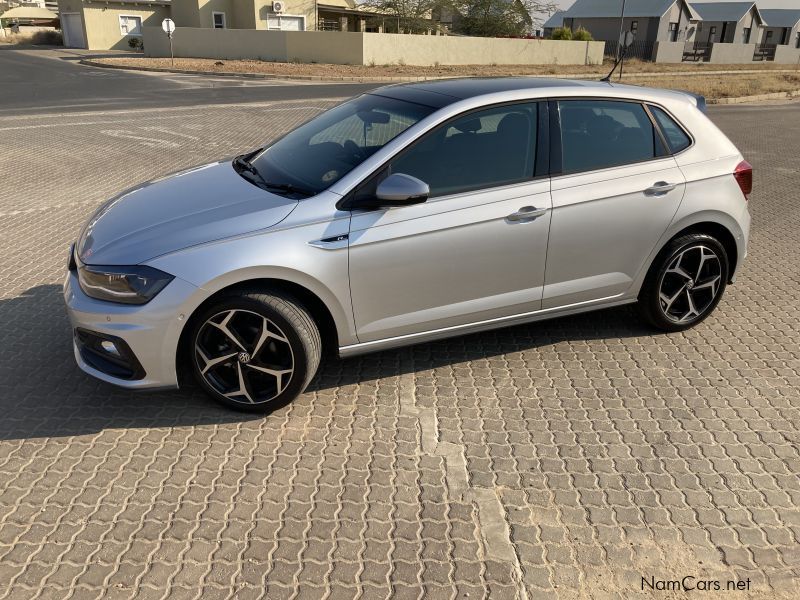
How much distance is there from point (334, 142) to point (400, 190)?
952mm

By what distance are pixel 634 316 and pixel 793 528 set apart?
2.36 m

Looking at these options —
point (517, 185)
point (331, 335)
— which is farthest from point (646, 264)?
point (331, 335)

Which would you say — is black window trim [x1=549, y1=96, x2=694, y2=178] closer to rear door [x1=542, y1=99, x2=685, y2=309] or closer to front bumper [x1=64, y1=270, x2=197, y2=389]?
rear door [x1=542, y1=99, x2=685, y2=309]

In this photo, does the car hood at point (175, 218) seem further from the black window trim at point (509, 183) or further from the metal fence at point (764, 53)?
the metal fence at point (764, 53)

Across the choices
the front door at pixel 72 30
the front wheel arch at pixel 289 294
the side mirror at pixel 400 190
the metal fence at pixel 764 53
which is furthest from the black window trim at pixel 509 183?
the metal fence at pixel 764 53

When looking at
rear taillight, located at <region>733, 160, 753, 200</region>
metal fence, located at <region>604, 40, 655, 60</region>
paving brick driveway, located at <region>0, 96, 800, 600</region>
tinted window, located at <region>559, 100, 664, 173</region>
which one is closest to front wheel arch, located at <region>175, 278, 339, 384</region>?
paving brick driveway, located at <region>0, 96, 800, 600</region>

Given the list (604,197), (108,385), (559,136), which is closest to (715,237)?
(604,197)

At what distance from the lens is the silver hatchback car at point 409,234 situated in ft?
11.5

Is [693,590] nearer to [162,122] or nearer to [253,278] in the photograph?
[253,278]

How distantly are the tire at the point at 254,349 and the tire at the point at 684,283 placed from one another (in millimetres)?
2423

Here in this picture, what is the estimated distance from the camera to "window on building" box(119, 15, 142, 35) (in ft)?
157

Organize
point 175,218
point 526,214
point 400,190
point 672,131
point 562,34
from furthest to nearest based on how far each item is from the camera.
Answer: point 562,34, point 672,131, point 526,214, point 175,218, point 400,190

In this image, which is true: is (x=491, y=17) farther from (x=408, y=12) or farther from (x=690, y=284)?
(x=690, y=284)

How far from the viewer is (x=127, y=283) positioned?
344cm
